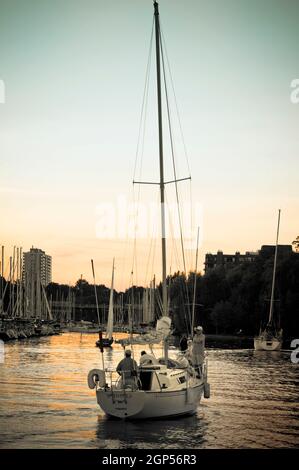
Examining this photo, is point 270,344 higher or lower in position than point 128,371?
lower

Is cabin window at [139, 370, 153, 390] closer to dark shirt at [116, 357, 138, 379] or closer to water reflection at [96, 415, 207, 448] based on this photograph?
dark shirt at [116, 357, 138, 379]

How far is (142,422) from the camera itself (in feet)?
91.7

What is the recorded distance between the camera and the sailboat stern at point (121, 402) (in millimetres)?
27422

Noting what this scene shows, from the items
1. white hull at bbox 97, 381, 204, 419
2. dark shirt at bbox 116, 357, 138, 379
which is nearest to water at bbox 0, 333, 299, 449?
white hull at bbox 97, 381, 204, 419

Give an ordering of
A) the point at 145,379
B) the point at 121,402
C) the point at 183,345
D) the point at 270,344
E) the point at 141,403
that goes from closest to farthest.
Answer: the point at 141,403 < the point at 121,402 < the point at 145,379 < the point at 183,345 < the point at 270,344

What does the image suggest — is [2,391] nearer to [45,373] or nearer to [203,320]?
[45,373]

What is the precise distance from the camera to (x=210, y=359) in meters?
68.8

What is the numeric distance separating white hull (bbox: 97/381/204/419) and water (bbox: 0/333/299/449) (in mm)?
347

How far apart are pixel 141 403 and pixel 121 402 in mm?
795

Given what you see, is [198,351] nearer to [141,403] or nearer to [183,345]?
[183,345]

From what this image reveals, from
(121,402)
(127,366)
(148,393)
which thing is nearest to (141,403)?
(148,393)
